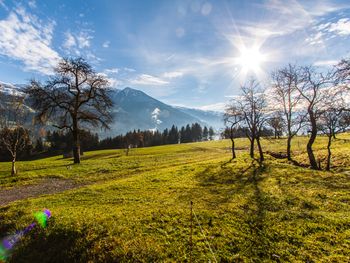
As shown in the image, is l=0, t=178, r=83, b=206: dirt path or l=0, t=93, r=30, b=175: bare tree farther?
l=0, t=93, r=30, b=175: bare tree

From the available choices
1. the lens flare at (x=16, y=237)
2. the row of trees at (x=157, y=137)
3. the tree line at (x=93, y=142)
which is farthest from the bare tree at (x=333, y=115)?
the row of trees at (x=157, y=137)

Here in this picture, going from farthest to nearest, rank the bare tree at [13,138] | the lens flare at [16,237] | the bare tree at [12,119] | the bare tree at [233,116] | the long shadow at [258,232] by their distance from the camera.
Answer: the bare tree at [233,116] < the bare tree at [13,138] < the bare tree at [12,119] < the lens flare at [16,237] < the long shadow at [258,232]

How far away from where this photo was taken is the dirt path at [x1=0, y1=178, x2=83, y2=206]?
49.5 ft

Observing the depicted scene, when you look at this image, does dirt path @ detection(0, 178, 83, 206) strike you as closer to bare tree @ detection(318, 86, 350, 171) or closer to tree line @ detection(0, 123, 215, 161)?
bare tree @ detection(318, 86, 350, 171)

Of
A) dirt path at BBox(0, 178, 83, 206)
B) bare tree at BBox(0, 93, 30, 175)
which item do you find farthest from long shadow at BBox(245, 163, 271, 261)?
bare tree at BBox(0, 93, 30, 175)

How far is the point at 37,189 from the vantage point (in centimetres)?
1731

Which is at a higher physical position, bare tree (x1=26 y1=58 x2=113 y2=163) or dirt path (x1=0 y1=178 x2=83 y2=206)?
bare tree (x1=26 y1=58 x2=113 y2=163)

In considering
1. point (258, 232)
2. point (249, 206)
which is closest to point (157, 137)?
point (249, 206)

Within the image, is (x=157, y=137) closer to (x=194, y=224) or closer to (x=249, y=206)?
(x=249, y=206)

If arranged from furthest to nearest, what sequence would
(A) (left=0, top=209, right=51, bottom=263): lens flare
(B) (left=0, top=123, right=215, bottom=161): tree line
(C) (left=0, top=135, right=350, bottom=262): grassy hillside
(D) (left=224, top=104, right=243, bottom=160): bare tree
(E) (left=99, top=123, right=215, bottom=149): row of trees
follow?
1. (E) (left=99, top=123, right=215, bottom=149): row of trees
2. (B) (left=0, top=123, right=215, bottom=161): tree line
3. (D) (left=224, top=104, right=243, bottom=160): bare tree
4. (A) (left=0, top=209, right=51, bottom=263): lens flare
5. (C) (left=0, top=135, right=350, bottom=262): grassy hillside

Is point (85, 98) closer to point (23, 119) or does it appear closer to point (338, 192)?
point (23, 119)

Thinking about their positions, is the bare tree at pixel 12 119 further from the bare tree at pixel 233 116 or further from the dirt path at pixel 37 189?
the bare tree at pixel 233 116

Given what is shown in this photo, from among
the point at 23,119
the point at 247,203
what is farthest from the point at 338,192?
the point at 23,119

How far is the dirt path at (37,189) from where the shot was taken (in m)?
15.1
